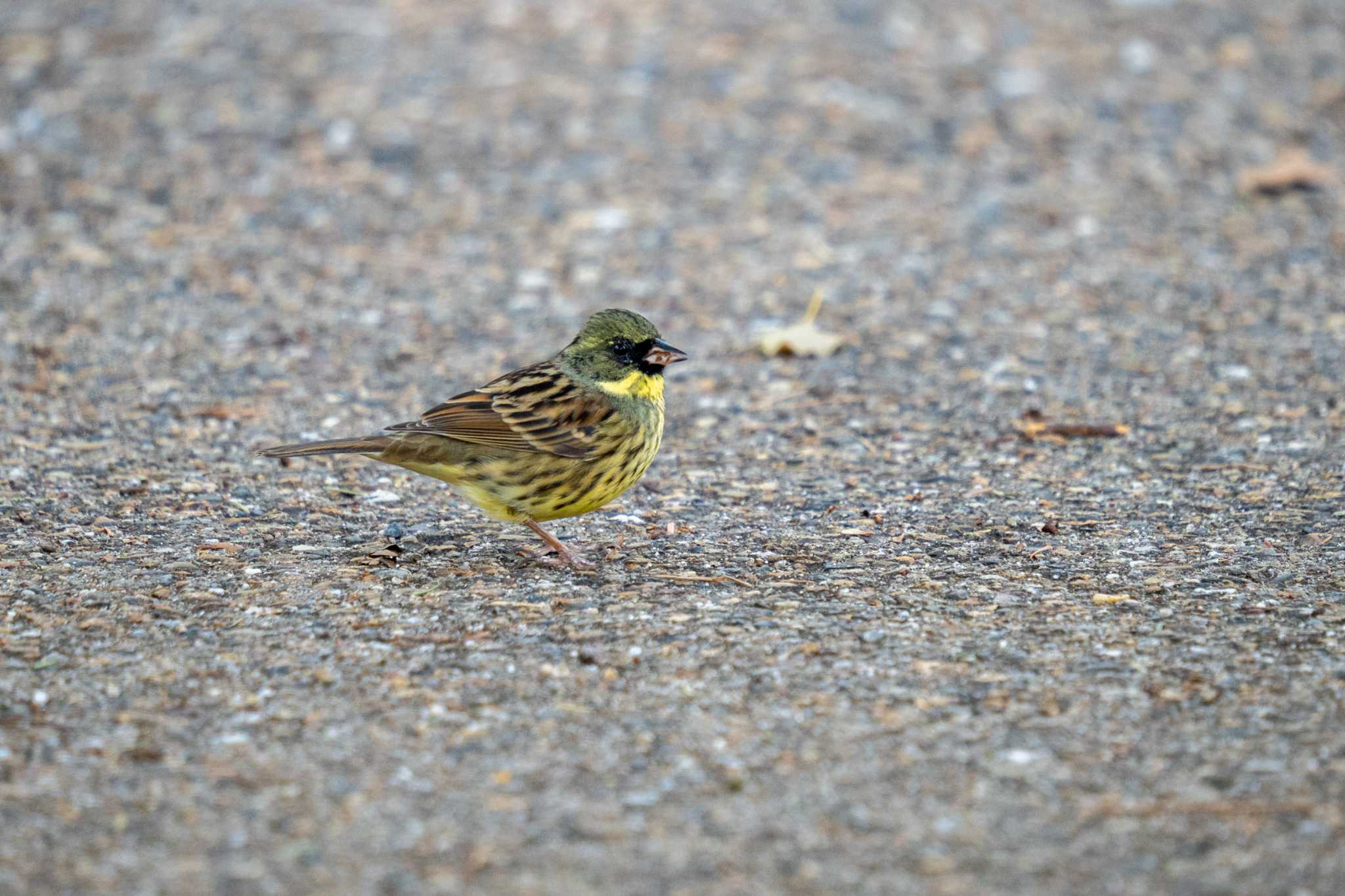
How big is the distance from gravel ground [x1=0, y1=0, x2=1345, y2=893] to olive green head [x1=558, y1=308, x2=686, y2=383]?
2.11 feet

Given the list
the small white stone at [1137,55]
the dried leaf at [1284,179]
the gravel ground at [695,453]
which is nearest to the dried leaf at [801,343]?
the gravel ground at [695,453]

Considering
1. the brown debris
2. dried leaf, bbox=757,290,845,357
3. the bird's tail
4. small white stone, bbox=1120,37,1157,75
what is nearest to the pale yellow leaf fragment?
the brown debris

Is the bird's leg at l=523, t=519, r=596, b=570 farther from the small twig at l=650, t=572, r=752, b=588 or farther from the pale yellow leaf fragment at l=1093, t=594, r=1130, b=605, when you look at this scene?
the pale yellow leaf fragment at l=1093, t=594, r=1130, b=605

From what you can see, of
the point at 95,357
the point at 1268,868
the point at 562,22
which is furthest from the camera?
the point at 562,22

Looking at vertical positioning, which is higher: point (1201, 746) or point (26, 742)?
point (1201, 746)

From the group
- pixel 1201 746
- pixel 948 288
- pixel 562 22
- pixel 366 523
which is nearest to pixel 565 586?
pixel 366 523

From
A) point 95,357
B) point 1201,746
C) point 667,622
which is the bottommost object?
point 95,357

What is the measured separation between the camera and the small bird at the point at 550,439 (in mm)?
5359

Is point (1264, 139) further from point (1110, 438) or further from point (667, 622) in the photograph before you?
point (667, 622)

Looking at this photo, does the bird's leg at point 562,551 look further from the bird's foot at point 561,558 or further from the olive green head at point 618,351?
the olive green head at point 618,351

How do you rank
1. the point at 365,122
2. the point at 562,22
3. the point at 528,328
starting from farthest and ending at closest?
the point at 562,22
the point at 365,122
the point at 528,328

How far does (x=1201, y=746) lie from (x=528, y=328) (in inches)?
196

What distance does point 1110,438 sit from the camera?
22.0 feet

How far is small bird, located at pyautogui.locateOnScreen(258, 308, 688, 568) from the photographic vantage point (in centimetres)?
536
